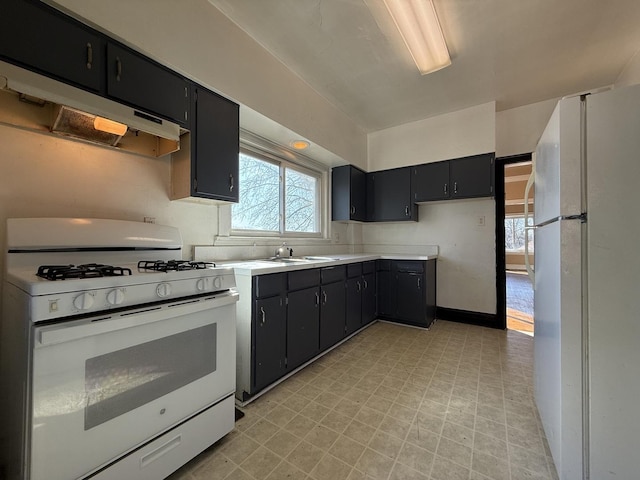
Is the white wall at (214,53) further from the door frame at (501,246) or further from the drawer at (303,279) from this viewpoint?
the door frame at (501,246)

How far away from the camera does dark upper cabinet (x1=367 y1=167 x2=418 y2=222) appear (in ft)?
11.5

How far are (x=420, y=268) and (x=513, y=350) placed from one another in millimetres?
1179

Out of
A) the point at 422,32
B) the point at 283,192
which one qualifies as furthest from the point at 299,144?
the point at 422,32

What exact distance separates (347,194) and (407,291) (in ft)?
4.79

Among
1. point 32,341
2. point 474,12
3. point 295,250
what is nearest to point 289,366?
point 295,250

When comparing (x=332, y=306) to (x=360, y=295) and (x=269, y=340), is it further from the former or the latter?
(x=269, y=340)

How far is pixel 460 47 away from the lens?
2174mm

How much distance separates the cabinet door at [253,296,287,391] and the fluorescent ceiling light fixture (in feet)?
7.06

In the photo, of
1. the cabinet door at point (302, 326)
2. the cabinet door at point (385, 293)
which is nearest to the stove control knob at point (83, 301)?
the cabinet door at point (302, 326)

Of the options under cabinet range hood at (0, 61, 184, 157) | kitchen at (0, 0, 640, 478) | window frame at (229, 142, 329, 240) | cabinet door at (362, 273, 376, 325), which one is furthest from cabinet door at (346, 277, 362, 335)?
under cabinet range hood at (0, 61, 184, 157)

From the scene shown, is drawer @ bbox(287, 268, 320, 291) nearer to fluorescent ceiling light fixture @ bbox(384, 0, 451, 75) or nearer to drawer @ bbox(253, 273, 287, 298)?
drawer @ bbox(253, 273, 287, 298)

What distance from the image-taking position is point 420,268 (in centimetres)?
313

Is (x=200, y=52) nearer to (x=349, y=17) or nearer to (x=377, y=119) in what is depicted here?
(x=349, y=17)

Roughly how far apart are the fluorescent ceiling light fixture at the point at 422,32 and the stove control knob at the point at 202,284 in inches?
79.3
